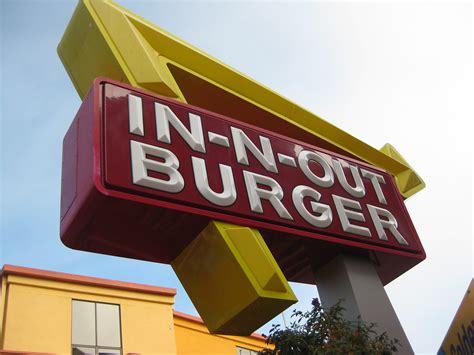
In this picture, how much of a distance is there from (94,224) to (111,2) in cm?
336

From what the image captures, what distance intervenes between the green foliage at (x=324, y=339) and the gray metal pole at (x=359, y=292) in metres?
0.92

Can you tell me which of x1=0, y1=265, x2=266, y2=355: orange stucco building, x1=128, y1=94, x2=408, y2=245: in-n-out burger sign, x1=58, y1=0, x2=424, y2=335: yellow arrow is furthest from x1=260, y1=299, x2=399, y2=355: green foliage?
x1=0, y1=265, x2=266, y2=355: orange stucco building

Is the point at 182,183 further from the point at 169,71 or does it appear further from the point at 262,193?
the point at 169,71

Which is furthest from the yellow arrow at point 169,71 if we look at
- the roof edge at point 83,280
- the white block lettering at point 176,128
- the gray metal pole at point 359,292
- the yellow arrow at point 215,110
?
the roof edge at point 83,280

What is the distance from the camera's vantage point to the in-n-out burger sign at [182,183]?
6.06m

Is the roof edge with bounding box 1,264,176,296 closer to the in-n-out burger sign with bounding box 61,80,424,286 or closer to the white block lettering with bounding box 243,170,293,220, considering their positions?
the in-n-out burger sign with bounding box 61,80,424,286

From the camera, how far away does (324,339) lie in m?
6.06

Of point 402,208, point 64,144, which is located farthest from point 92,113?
point 402,208

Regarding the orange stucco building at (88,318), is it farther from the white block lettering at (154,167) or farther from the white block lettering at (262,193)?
the white block lettering at (154,167)

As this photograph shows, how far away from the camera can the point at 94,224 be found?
6098mm

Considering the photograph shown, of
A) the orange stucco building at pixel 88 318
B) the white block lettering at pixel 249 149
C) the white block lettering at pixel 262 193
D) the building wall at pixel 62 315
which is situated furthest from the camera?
the orange stucco building at pixel 88 318

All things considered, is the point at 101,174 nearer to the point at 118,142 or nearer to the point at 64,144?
the point at 118,142

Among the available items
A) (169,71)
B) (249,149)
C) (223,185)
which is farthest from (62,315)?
(223,185)

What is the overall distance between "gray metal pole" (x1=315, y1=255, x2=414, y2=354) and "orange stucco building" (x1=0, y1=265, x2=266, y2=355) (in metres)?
10.2
